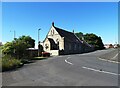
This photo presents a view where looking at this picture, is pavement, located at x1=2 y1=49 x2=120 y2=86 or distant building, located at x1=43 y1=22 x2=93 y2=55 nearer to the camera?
pavement, located at x1=2 y1=49 x2=120 y2=86

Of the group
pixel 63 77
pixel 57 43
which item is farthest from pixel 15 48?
pixel 57 43

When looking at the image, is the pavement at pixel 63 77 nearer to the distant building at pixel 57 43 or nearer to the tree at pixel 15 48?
the tree at pixel 15 48

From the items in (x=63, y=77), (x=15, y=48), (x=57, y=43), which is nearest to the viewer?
(x=63, y=77)

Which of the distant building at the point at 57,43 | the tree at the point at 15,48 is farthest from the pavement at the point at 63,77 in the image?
Result: the distant building at the point at 57,43

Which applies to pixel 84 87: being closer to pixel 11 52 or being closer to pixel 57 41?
pixel 11 52

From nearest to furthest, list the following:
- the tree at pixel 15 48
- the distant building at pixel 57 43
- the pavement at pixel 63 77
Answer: the pavement at pixel 63 77
the tree at pixel 15 48
the distant building at pixel 57 43

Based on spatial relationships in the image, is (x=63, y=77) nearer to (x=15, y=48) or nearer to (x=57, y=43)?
(x=15, y=48)

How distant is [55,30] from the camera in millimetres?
63406

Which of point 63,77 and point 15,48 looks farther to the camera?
point 15,48

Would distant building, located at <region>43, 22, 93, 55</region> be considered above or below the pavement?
above

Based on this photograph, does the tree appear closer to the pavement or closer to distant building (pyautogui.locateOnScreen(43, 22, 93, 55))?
the pavement

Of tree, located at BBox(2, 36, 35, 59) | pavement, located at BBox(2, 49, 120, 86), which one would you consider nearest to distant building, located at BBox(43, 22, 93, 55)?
tree, located at BBox(2, 36, 35, 59)

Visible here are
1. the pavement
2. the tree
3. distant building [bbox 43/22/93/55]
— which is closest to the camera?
the pavement

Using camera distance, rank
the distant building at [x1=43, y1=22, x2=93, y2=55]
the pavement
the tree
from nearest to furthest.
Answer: the pavement < the tree < the distant building at [x1=43, y1=22, x2=93, y2=55]
